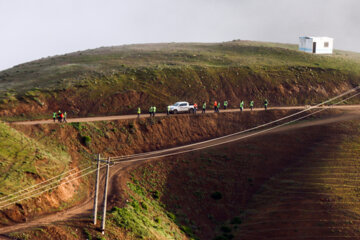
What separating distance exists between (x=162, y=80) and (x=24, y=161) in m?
37.7

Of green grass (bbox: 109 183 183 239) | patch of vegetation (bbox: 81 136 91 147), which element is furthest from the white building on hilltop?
green grass (bbox: 109 183 183 239)

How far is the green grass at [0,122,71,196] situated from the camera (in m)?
43.5

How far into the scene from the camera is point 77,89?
73.8m

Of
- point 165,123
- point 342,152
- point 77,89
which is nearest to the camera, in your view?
point 342,152

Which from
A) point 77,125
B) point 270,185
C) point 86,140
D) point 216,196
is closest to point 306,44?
point 270,185

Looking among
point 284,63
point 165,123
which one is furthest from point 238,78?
point 165,123

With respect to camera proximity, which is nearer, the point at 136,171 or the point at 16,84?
the point at 136,171

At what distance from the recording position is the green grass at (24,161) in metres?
43.5

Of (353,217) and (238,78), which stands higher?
(238,78)

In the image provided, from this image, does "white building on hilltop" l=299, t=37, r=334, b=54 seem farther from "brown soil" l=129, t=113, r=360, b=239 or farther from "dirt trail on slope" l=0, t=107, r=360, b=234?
"brown soil" l=129, t=113, r=360, b=239

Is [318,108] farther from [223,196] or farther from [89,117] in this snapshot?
[89,117]

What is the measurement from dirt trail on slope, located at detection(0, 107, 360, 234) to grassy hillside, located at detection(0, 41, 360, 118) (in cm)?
1058

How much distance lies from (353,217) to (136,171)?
2599cm

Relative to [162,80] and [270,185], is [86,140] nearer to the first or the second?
[270,185]
